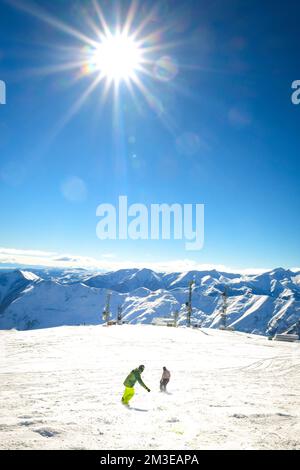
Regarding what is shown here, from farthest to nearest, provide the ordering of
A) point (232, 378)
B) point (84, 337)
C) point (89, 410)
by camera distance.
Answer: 1. point (84, 337)
2. point (232, 378)
3. point (89, 410)

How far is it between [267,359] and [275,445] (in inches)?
Result: 792

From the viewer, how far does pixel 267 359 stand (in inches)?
1104

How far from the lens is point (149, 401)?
14508 mm

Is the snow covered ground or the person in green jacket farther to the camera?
the person in green jacket

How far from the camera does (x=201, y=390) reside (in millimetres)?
16625

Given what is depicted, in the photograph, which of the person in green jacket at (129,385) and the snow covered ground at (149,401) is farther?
the person in green jacket at (129,385)

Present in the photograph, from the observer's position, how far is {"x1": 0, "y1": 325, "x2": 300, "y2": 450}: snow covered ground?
378 inches

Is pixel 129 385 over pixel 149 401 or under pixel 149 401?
over

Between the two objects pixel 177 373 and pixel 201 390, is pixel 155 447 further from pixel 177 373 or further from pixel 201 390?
pixel 177 373

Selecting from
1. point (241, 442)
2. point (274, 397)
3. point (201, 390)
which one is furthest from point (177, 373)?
point (241, 442)

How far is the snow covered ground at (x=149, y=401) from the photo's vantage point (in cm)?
960

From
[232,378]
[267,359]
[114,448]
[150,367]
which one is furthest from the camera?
[267,359]

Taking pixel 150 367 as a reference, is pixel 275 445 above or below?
above

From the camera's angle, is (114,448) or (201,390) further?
(201,390)
